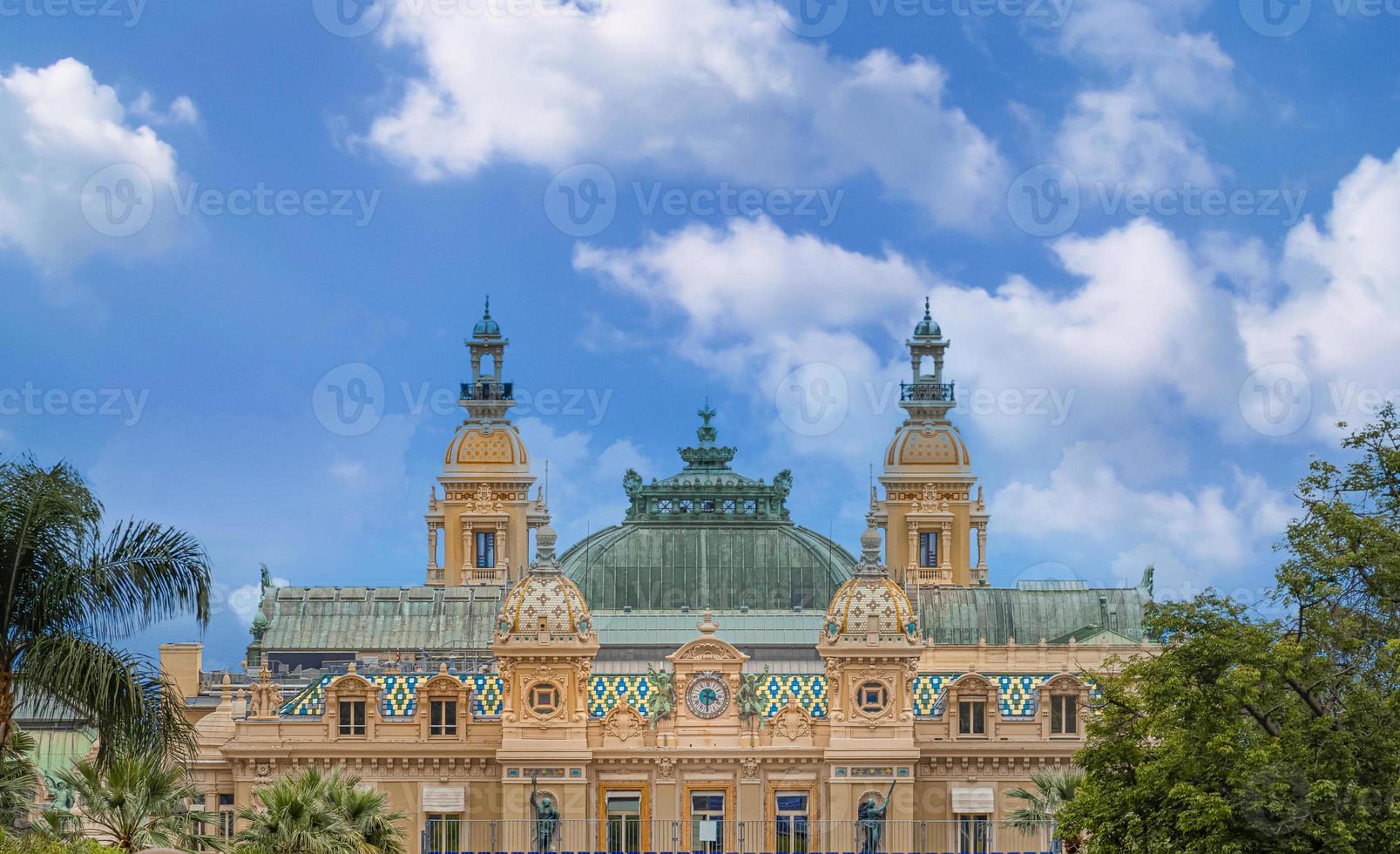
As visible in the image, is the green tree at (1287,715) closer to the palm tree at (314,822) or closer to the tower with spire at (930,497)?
the palm tree at (314,822)

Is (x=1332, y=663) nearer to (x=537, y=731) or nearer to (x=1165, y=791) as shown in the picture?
(x=1165, y=791)

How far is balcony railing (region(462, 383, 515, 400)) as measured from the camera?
151m

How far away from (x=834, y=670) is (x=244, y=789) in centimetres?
2502

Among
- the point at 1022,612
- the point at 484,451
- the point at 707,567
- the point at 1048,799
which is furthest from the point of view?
the point at 484,451

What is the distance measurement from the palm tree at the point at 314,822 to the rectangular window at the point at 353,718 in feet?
90.9

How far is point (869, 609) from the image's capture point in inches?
4038

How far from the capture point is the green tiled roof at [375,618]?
421 ft

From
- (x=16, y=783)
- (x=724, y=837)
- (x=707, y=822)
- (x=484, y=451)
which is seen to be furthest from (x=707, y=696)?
(x=484, y=451)

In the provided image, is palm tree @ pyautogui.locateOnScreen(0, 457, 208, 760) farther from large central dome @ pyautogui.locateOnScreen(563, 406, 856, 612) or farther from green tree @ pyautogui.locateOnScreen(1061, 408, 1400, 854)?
large central dome @ pyautogui.locateOnScreen(563, 406, 856, 612)

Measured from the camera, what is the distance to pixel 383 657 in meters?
122

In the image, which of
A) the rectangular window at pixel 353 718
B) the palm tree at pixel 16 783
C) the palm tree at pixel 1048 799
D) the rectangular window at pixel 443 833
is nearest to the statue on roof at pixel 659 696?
the rectangular window at pixel 443 833

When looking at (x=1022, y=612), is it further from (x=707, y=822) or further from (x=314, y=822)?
(x=314, y=822)

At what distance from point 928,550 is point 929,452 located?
229 inches

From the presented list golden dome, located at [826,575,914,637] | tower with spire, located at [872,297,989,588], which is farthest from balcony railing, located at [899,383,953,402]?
golden dome, located at [826,575,914,637]
